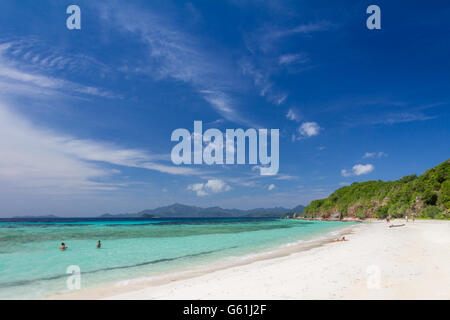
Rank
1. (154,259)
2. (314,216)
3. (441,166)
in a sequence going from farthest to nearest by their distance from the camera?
1. (314,216)
2. (441,166)
3. (154,259)

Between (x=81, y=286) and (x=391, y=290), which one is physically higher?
(x=391, y=290)

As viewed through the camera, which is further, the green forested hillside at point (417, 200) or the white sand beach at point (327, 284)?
the green forested hillside at point (417, 200)

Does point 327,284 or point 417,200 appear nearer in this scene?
point 327,284

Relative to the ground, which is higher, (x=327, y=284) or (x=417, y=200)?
(x=327, y=284)

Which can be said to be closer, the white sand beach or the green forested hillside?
the white sand beach

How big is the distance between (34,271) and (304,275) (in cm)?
1550

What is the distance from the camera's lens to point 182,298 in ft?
24.6
